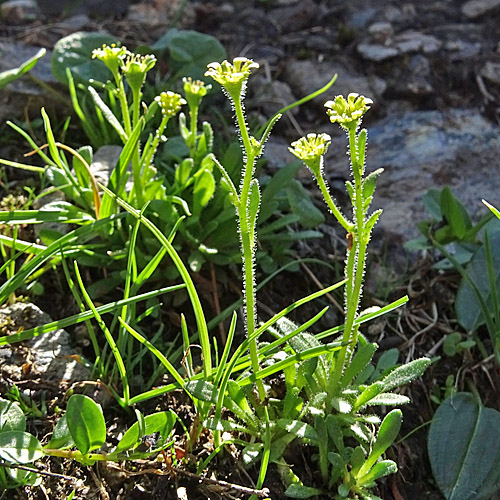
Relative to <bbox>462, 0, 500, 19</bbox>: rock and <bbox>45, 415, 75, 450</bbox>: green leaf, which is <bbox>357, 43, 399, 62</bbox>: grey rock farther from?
<bbox>45, 415, 75, 450</bbox>: green leaf

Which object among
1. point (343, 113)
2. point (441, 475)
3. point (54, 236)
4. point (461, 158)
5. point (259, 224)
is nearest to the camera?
point (343, 113)

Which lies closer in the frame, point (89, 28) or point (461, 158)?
point (461, 158)

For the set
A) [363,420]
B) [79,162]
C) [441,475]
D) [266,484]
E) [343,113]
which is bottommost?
[441,475]

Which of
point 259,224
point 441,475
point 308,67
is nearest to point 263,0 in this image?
point 308,67

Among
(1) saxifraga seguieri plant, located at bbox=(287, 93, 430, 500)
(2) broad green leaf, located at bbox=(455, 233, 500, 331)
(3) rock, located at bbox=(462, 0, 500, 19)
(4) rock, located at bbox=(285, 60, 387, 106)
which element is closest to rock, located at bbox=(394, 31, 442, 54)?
(4) rock, located at bbox=(285, 60, 387, 106)

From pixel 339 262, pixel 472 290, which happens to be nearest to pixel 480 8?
pixel 339 262

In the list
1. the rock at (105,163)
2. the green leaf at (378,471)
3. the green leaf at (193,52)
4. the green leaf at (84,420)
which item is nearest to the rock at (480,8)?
the green leaf at (193,52)

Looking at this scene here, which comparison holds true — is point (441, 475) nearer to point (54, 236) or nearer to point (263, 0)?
point (54, 236)

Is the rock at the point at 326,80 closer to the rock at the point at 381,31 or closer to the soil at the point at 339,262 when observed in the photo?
the soil at the point at 339,262
